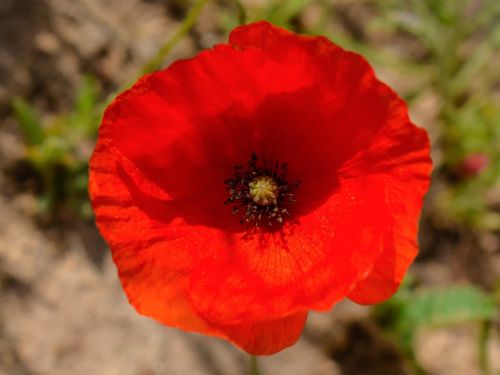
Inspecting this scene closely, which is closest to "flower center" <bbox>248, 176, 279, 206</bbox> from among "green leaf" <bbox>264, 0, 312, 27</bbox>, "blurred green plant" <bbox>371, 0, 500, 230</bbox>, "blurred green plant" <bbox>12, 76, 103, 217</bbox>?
"blurred green plant" <bbox>12, 76, 103, 217</bbox>

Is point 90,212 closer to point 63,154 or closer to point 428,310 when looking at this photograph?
point 63,154

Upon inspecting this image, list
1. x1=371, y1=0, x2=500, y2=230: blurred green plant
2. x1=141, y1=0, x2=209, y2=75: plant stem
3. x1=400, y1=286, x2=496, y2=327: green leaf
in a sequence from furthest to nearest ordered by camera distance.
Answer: x1=371, y1=0, x2=500, y2=230: blurred green plant, x1=400, y1=286, x2=496, y2=327: green leaf, x1=141, y1=0, x2=209, y2=75: plant stem

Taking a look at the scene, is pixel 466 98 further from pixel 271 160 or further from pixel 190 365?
pixel 190 365

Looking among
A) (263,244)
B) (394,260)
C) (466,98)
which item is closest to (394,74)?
(466,98)

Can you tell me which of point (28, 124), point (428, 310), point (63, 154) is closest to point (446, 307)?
point (428, 310)

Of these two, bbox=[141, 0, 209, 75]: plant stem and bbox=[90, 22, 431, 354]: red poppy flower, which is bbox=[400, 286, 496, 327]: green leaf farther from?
bbox=[141, 0, 209, 75]: plant stem

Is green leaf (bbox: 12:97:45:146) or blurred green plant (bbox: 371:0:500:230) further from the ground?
blurred green plant (bbox: 371:0:500:230)
